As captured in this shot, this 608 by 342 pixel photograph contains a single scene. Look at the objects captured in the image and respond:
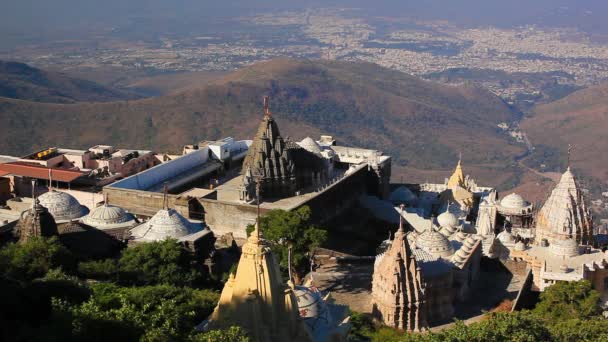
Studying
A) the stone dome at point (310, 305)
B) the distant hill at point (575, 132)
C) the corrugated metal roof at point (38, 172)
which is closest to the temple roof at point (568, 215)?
the stone dome at point (310, 305)

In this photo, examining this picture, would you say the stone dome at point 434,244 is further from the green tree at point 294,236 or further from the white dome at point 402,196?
the white dome at point 402,196

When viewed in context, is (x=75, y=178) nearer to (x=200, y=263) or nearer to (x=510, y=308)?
(x=200, y=263)

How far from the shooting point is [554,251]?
120ft

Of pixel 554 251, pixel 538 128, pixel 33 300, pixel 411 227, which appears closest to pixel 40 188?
pixel 411 227

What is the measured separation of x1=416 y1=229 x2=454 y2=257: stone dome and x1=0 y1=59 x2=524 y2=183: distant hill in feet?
277

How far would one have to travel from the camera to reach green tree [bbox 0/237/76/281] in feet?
87.5

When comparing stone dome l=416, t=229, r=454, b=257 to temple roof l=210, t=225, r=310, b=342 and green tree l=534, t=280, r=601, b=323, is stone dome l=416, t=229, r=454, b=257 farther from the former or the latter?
temple roof l=210, t=225, r=310, b=342

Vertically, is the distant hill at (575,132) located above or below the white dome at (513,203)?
below

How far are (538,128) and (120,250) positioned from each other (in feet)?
496

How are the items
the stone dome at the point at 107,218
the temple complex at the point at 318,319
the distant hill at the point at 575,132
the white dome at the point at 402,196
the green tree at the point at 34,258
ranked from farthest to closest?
the distant hill at the point at 575,132 < the white dome at the point at 402,196 < the stone dome at the point at 107,218 < the green tree at the point at 34,258 < the temple complex at the point at 318,319

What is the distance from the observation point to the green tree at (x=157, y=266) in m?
29.2

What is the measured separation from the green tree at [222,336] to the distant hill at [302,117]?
313 feet

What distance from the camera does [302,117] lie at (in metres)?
158

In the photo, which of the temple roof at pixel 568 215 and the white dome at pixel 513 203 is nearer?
the temple roof at pixel 568 215
